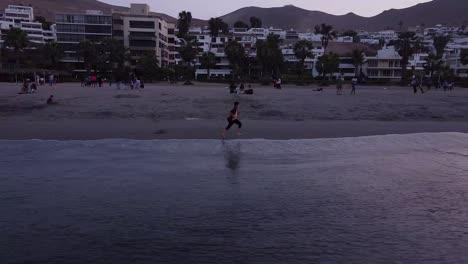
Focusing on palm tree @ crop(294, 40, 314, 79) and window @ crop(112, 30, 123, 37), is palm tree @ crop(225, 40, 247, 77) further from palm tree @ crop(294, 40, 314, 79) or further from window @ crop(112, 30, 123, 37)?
window @ crop(112, 30, 123, 37)

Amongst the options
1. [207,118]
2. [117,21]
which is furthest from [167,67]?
[207,118]

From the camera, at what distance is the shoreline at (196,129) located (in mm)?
18000

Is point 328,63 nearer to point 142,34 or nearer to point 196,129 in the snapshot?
point 142,34

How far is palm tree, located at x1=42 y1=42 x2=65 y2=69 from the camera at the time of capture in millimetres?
82875

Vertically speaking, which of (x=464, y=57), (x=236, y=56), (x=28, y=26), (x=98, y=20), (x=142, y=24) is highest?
(x=28, y=26)

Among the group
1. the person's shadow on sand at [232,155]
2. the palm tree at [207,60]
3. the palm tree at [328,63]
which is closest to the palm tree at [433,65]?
the palm tree at [328,63]

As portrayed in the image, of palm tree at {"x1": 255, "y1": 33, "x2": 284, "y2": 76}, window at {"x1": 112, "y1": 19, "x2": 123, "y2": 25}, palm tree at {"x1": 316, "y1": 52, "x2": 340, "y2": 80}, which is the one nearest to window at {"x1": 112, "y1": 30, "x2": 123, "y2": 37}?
window at {"x1": 112, "y1": 19, "x2": 123, "y2": 25}

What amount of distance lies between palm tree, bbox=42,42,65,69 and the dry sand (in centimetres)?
5664

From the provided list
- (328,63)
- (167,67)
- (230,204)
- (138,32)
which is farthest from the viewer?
(138,32)

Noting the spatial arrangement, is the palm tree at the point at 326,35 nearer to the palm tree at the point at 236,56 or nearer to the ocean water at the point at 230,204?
the palm tree at the point at 236,56

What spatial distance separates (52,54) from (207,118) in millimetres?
69685

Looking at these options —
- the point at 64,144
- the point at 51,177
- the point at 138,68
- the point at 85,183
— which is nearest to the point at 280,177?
the point at 85,183

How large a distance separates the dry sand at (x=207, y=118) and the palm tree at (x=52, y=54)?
56640 millimetres

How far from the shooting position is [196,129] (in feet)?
64.3
